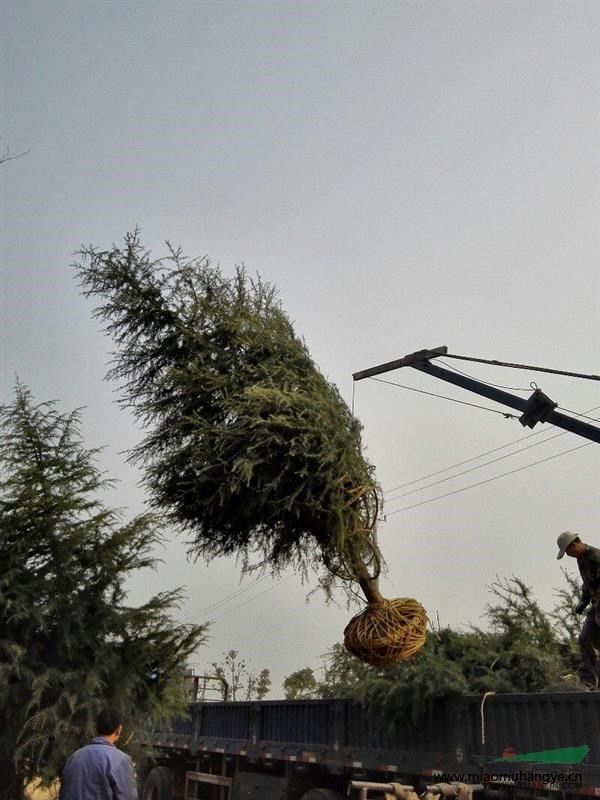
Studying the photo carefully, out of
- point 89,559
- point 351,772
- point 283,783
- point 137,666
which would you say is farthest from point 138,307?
point 283,783

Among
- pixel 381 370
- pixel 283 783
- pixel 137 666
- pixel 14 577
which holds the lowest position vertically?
pixel 283 783

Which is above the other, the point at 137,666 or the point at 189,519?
the point at 189,519

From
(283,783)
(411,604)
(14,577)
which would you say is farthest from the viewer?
(283,783)

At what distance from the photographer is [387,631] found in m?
6.17

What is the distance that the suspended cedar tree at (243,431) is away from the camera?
648 cm

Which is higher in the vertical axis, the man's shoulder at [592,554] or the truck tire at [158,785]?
the man's shoulder at [592,554]

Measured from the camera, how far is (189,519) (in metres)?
7.17

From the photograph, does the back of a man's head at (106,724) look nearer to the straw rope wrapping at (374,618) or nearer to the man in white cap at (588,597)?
the straw rope wrapping at (374,618)

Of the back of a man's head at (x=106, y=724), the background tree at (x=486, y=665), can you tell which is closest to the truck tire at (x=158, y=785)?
the background tree at (x=486, y=665)

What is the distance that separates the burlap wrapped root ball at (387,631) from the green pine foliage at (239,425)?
386 millimetres

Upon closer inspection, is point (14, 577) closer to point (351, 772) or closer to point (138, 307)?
point (138, 307)

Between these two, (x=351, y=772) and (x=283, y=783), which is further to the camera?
(x=283, y=783)

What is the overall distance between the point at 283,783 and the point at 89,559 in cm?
456

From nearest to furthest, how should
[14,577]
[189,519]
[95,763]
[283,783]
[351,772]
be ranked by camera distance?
[95,763], [189,519], [14,577], [351,772], [283,783]
